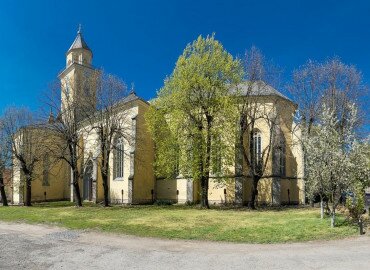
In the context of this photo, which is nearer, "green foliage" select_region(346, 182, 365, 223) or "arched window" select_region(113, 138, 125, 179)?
"green foliage" select_region(346, 182, 365, 223)

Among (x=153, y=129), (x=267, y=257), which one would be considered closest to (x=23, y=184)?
(x=153, y=129)

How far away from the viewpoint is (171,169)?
1257 inches

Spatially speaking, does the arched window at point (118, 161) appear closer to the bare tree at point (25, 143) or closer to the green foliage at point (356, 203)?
the bare tree at point (25, 143)

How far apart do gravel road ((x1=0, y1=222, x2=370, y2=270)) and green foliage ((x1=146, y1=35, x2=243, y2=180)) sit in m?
15.0

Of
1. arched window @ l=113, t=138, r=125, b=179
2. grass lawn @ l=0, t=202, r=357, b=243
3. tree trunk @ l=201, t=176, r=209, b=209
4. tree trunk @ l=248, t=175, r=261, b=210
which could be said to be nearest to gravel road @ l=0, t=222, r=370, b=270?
grass lawn @ l=0, t=202, r=357, b=243

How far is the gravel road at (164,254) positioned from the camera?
11008 millimetres

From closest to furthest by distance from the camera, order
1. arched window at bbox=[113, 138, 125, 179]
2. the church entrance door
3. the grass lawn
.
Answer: the grass lawn → arched window at bbox=[113, 138, 125, 179] → the church entrance door

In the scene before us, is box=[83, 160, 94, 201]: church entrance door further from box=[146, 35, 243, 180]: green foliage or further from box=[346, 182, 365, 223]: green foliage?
box=[346, 182, 365, 223]: green foliage

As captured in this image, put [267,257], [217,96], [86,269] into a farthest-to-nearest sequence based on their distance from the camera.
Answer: [217,96]
[267,257]
[86,269]

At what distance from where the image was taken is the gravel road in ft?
36.1

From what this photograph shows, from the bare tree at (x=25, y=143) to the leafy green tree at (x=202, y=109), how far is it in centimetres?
1453

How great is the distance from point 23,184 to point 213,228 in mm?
30336

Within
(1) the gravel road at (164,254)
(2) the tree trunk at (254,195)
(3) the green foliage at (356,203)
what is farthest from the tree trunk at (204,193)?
(1) the gravel road at (164,254)

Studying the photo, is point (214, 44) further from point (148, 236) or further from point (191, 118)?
point (148, 236)
